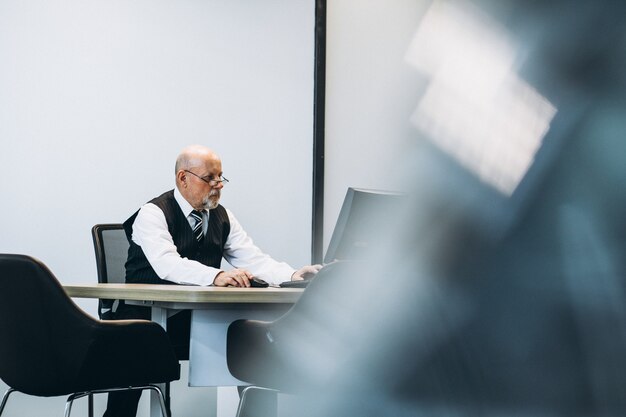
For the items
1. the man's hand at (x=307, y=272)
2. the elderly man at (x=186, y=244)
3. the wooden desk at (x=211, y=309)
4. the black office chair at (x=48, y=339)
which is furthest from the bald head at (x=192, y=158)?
the black office chair at (x=48, y=339)

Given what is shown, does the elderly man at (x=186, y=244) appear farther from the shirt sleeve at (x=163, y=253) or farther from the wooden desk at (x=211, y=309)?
the wooden desk at (x=211, y=309)

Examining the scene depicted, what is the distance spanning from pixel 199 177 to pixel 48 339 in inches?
46.6

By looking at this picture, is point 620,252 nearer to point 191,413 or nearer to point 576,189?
point 576,189

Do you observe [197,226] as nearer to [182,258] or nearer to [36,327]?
[182,258]

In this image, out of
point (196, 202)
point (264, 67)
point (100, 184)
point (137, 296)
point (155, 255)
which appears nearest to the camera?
point (137, 296)

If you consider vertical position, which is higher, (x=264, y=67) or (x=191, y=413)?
(x=264, y=67)

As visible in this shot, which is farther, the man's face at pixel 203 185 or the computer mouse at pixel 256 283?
the man's face at pixel 203 185

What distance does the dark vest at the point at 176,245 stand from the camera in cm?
248

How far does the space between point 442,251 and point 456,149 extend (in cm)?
3

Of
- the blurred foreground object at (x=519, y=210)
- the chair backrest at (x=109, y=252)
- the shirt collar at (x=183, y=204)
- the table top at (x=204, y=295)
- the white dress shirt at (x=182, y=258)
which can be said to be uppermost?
the blurred foreground object at (x=519, y=210)

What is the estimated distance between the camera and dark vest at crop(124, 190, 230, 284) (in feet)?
8.15

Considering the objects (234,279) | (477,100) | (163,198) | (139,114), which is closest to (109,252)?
(163,198)

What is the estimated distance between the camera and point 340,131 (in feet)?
12.1

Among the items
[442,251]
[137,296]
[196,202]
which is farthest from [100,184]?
[442,251]
